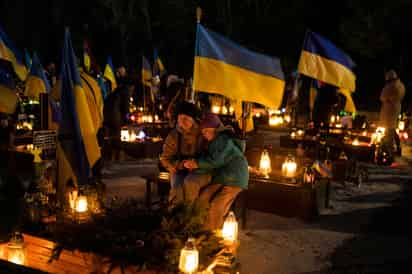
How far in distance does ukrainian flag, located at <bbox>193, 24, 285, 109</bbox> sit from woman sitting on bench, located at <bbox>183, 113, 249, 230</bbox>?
97 cm

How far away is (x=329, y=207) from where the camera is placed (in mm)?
8062

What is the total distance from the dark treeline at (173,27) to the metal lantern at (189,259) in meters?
20.3

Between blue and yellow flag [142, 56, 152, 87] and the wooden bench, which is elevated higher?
blue and yellow flag [142, 56, 152, 87]

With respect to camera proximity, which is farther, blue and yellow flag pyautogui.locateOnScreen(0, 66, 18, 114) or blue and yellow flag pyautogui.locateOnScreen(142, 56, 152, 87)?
blue and yellow flag pyautogui.locateOnScreen(142, 56, 152, 87)

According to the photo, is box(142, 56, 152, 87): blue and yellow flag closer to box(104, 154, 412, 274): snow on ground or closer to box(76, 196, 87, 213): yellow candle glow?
box(104, 154, 412, 274): snow on ground

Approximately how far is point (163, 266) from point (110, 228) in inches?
29.1

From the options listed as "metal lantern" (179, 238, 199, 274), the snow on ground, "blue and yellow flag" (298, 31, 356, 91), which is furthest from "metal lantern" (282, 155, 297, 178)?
"metal lantern" (179, 238, 199, 274)

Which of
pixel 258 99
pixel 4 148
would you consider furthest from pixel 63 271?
pixel 4 148

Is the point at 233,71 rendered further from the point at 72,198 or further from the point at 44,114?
the point at 72,198

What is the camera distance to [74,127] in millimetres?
5395

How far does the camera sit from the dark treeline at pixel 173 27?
82.2ft

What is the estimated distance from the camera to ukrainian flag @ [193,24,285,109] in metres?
6.49

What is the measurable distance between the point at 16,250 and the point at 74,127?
159cm

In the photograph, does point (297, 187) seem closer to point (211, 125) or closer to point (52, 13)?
point (211, 125)
